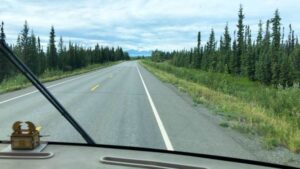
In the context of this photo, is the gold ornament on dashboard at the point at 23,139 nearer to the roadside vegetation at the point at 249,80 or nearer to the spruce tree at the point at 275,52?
the roadside vegetation at the point at 249,80

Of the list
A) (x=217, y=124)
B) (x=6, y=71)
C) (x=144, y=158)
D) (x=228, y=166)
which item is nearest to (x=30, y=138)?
(x=144, y=158)

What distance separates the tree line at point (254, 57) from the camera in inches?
2854

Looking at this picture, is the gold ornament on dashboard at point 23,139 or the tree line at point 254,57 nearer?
the gold ornament on dashboard at point 23,139

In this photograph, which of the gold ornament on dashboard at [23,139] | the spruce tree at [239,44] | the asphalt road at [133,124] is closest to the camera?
the gold ornament on dashboard at [23,139]

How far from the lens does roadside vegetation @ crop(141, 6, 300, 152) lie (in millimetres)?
11484

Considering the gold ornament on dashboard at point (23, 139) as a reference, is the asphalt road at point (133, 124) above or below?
below

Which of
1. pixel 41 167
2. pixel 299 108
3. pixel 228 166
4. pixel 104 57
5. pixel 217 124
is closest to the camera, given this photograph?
pixel 41 167

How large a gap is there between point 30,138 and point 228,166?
1.38 metres

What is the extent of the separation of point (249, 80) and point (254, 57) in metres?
7.39

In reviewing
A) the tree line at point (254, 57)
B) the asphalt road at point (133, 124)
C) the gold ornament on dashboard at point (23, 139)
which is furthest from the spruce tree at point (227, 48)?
the gold ornament on dashboard at point (23, 139)

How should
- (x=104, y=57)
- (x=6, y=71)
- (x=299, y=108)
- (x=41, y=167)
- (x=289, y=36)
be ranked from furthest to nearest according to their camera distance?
(x=104, y=57), (x=289, y=36), (x=6, y=71), (x=299, y=108), (x=41, y=167)

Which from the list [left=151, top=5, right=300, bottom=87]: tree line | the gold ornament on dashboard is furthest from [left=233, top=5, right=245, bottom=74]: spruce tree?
the gold ornament on dashboard

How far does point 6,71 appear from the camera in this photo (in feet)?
227

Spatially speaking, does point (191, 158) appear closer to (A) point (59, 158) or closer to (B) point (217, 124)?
(A) point (59, 158)
